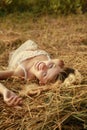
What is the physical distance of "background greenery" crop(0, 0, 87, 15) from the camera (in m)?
7.56

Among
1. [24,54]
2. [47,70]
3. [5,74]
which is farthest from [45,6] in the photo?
[47,70]

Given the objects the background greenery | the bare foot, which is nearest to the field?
the bare foot

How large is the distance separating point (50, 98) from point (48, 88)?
8.2 inches

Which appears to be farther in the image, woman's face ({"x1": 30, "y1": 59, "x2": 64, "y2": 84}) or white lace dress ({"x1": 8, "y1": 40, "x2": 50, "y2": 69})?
white lace dress ({"x1": 8, "y1": 40, "x2": 50, "y2": 69})

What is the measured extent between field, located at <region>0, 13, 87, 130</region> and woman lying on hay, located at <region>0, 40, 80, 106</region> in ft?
0.23

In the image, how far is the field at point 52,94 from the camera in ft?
10.6

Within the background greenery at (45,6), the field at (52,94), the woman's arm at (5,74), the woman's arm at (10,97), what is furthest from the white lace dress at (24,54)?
the background greenery at (45,6)

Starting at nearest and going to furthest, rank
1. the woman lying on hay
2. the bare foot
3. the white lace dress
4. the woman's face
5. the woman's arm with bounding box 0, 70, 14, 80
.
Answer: the bare foot
the woman lying on hay
the woman's face
the woman's arm with bounding box 0, 70, 14, 80
the white lace dress

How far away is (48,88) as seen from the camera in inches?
146

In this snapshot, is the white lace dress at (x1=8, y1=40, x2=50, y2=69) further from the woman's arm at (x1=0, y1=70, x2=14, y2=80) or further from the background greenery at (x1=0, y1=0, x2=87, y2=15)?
the background greenery at (x1=0, y1=0, x2=87, y2=15)

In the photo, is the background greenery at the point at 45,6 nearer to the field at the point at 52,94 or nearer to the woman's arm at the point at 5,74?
the field at the point at 52,94

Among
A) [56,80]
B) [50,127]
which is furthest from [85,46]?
[50,127]

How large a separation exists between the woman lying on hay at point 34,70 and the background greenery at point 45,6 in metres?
2.95

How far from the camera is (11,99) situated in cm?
350
